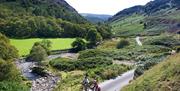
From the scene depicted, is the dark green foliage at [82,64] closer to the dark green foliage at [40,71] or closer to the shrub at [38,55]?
the dark green foliage at [40,71]

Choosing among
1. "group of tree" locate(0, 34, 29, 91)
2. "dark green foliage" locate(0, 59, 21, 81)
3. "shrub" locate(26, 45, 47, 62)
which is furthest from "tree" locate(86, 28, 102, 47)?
"dark green foliage" locate(0, 59, 21, 81)

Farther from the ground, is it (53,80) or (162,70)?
(162,70)

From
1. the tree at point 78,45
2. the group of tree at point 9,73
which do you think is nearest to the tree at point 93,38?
the tree at point 78,45

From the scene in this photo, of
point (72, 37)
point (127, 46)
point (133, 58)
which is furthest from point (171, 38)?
point (72, 37)

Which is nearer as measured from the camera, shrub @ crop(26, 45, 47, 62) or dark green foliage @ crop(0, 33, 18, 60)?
dark green foliage @ crop(0, 33, 18, 60)

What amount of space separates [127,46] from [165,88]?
10302 cm

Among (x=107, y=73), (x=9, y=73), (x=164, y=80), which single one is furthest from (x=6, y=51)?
(x=164, y=80)

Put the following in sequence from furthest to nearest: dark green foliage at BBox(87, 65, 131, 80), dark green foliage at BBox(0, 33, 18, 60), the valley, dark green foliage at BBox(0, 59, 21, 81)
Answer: dark green foliage at BBox(0, 33, 18, 60) < dark green foliage at BBox(87, 65, 131, 80) < dark green foliage at BBox(0, 59, 21, 81) < the valley

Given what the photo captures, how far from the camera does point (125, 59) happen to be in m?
99.1

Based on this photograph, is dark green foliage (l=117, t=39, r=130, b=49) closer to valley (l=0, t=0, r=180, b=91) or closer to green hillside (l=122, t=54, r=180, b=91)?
valley (l=0, t=0, r=180, b=91)

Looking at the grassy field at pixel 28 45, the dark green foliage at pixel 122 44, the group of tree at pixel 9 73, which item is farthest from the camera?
the dark green foliage at pixel 122 44

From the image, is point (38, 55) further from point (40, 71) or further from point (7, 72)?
point (7, 72)

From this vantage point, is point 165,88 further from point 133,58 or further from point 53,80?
point 133,58

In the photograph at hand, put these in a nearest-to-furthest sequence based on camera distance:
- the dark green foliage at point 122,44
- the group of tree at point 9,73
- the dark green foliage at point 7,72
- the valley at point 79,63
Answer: the valley at point 79,63
the group of tree at point 9,73
the dark green foliage at point 7,72
the dark green foliage at point 122,44
